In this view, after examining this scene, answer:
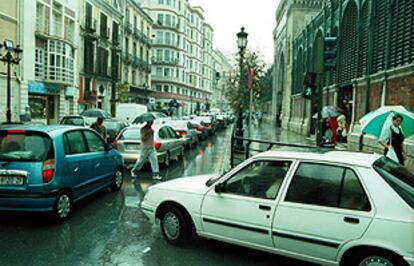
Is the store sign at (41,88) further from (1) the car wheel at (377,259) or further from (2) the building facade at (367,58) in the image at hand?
(1) the car wheel at (377,259)

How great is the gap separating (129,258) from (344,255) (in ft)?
8.24

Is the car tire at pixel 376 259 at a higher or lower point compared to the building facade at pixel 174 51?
lower

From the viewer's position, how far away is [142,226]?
5.88m

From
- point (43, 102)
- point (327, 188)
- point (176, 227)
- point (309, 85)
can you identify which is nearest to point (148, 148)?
point (309, 85)

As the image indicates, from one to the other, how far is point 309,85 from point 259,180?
4.42 m

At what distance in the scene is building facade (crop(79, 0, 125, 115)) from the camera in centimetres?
3631

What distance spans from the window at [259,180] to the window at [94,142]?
12.0 ft

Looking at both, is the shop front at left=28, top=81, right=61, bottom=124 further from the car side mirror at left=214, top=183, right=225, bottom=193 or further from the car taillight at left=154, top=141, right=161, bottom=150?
the car side mirror at left=214, top=183, right=225, bottom=193

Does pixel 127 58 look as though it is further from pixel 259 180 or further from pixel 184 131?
pixel 259 180

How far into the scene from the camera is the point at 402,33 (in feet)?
43.7

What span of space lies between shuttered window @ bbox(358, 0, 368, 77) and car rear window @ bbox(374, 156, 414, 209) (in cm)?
1461

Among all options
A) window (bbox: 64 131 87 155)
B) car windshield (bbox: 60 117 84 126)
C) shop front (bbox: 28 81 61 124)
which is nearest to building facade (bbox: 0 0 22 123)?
shop front (bbox: 28 81 61 124)

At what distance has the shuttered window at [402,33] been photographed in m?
12.7

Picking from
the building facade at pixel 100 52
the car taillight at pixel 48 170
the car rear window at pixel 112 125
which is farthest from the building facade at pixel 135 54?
the car taillight at pixel 48 170
